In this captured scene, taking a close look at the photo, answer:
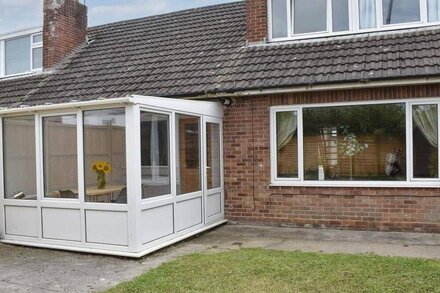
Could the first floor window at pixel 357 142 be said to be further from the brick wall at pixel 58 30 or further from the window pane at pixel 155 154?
the brick wall at pixel 58 30

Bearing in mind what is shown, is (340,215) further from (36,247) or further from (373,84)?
(36,247)

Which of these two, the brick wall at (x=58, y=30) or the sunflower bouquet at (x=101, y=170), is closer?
the sunflower bouquet at (x=101, y=170)

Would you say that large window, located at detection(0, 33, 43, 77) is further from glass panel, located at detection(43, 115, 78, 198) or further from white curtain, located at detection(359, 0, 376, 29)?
white curtain, located at detection(359, 0, 376, 29)

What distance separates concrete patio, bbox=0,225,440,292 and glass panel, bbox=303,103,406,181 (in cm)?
116

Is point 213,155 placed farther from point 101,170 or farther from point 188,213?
point 101,170

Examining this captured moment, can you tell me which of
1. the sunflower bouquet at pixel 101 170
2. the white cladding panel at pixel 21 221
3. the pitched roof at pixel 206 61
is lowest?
the white cladding panel at pixel 21 221

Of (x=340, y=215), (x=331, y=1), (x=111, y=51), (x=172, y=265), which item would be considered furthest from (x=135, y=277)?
(x=111, y=51)

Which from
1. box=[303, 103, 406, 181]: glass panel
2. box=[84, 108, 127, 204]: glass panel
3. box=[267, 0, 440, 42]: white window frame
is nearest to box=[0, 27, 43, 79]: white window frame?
box=[84, 108, 127, 204]: glass panel

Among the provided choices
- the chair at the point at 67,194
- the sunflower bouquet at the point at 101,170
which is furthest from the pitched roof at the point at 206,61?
the chair at the point at 67,194

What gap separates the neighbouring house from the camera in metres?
7.54

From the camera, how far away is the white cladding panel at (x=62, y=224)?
7.65 m

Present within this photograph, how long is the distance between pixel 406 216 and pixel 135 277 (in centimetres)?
517

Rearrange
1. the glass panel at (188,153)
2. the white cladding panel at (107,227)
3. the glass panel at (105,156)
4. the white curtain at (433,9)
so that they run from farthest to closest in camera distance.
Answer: the white curtain at (433,9) < the glass panel at (188,153) < the glass panel at (105,156) < the white cladding panel at (107,227)

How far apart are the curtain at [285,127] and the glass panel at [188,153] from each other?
1.69 meters
